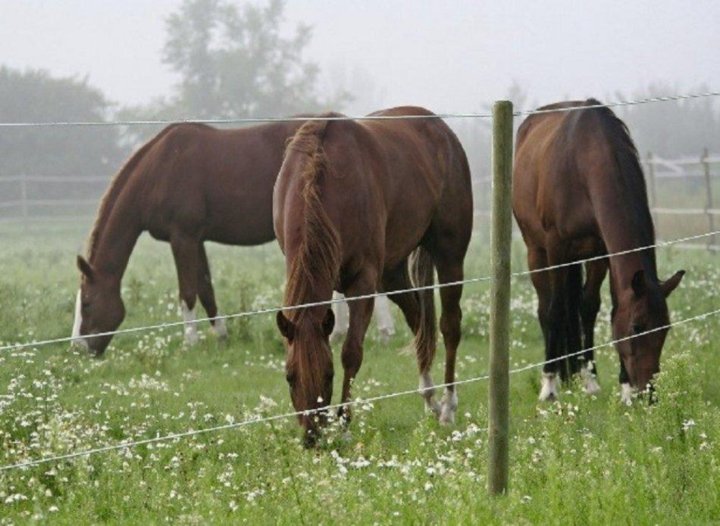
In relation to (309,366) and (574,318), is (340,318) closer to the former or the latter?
(574,318)

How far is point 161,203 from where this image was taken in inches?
508

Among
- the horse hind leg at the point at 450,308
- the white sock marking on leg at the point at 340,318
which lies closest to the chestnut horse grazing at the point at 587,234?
the horse hind leg at the point at 450,308

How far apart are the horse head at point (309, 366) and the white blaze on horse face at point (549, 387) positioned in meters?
2.97

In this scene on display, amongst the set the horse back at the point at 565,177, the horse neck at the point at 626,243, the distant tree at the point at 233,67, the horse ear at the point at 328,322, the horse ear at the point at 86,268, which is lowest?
the horse ear at the point at 86,268

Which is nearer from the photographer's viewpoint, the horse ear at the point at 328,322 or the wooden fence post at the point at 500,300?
the wooden fence post at the point at 500,300

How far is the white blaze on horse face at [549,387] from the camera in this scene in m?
9.11

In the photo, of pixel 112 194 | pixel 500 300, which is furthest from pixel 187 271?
pixel 500 300

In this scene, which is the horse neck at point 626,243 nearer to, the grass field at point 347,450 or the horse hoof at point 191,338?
the grass field at point 347,450

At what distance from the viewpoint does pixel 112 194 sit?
1249 centimetres

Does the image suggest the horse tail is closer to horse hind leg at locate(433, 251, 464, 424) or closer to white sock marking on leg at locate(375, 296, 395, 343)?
horse hind leg at locate(433, 251, 464, 424)

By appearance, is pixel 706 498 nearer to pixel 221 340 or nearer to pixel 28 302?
pixel 221 340

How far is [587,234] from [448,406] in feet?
5.91

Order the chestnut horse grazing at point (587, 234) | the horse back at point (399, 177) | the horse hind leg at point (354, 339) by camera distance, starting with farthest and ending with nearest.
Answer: the chestnut horse grazing at point (587, 234)
the horse back at point (399, 177)
the horse hind leg at point (354, 339)

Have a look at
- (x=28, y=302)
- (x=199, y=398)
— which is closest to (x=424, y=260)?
(x=199, y=398)
